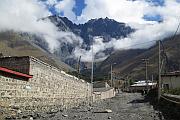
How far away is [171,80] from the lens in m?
49.7

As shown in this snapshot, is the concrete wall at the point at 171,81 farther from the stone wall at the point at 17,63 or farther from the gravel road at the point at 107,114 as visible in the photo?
the stone wall at the point at 17,63

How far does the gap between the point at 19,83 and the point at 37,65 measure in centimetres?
352

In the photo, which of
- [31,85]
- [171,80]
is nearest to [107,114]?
[31,85]

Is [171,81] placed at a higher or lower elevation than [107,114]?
higher

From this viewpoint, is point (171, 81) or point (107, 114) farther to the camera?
point (171, 81)

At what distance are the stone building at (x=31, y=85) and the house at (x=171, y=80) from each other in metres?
21.3

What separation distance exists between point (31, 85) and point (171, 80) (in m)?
32.3

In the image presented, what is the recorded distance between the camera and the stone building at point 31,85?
1823cm

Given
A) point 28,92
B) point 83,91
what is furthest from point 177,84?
point 28,92

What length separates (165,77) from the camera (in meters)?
50.9

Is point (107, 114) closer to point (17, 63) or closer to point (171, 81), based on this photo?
point (17, 63)

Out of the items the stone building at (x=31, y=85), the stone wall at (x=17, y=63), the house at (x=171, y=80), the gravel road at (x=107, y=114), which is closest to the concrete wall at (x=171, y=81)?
the house at (x=171, y=80)

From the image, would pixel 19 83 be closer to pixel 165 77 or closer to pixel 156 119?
pixel 156 119

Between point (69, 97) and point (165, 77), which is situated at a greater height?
point (165, 77)
